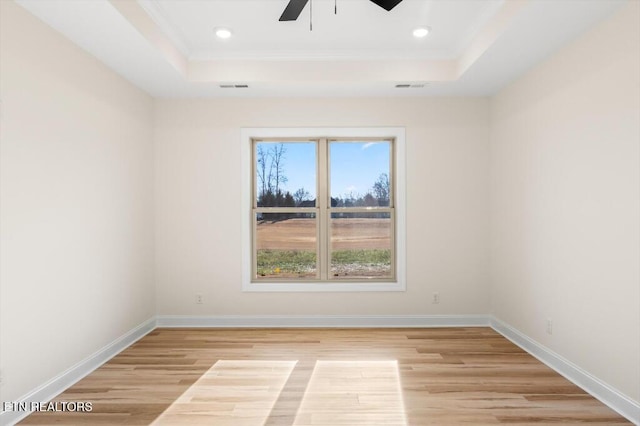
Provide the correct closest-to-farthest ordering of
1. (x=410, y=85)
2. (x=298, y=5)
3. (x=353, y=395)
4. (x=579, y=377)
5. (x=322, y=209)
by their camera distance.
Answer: (x=298, y=5) < (x=353, y=395) < (x=579, y=377) < (x=410, y=85) < (x=322, y=209)

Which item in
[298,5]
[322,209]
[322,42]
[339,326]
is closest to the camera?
[298,5]

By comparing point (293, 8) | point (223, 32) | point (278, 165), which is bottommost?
point (278, 165)

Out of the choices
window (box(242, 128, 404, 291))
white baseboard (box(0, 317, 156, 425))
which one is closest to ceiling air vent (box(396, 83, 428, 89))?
window (box(242, 128, 404, 291))

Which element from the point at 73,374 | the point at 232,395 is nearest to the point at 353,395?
the point at 232,395

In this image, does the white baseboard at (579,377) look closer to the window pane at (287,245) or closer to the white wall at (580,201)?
the white wall at (580,201)

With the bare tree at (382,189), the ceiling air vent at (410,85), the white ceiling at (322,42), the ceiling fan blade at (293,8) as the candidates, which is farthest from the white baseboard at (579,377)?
the ceiling fan blade at (293,8)

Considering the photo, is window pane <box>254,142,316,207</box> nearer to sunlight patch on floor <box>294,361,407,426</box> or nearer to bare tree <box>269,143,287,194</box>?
bare tree <box>269,143,287,194</box>

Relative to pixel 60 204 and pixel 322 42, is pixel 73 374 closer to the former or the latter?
pixel 60 204

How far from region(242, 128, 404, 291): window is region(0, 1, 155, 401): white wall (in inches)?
58.3

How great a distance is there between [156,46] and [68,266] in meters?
1.96

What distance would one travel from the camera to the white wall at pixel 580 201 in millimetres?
2508

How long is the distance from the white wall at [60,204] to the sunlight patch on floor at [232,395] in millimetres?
1070

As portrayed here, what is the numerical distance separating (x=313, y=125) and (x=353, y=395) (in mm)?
2988

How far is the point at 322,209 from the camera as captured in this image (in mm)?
4688
